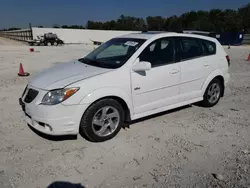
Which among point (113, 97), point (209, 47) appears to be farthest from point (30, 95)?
point (209, 47)

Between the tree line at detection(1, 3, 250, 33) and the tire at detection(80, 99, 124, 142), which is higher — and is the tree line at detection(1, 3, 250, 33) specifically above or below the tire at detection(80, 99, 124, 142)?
above

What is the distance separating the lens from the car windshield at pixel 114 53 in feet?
14.0

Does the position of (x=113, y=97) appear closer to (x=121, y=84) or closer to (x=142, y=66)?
(x=121, y=84)

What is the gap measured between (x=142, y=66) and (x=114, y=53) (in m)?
0.97

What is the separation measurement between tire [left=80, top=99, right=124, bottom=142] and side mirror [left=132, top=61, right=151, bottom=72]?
2.18ft

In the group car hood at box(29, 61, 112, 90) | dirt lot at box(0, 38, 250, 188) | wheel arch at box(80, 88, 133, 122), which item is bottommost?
dirt lot at box(0, 38, 250, 188)

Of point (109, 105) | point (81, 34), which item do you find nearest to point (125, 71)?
point (109, 105)

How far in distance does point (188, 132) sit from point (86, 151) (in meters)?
1.86

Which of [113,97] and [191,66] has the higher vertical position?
[191,66]

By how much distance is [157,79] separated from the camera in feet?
14.4

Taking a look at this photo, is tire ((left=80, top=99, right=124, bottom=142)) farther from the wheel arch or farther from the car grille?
the car grille

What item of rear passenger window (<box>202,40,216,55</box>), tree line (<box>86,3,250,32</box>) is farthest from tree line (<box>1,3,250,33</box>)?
rear passenger window (<box>202,40,216,55</box>)

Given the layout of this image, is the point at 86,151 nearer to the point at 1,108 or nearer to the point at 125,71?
the point at 125,71

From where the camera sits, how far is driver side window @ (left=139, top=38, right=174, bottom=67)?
4395 mm
